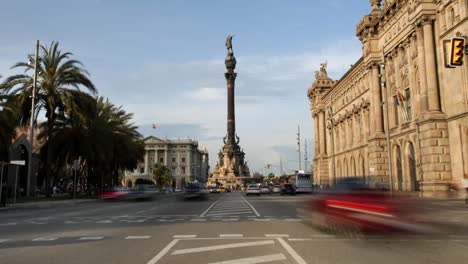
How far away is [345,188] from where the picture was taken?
11.4m

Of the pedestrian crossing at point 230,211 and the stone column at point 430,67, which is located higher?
the stone column at point 430,67

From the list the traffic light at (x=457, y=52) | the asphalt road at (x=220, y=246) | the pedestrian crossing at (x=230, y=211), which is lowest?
the pedestrian crossing at (x=230, y=211)

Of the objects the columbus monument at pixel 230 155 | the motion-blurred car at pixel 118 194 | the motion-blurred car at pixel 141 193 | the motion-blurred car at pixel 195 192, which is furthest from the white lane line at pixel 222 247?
the columbus monument at pixel 230 155

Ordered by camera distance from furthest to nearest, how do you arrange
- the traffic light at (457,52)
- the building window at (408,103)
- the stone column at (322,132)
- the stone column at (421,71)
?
the stone column at (322,132) < the building window at (408,103) < the stone column at (421,71) < the traffic light at (457,52)

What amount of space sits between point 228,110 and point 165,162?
67.8 meters

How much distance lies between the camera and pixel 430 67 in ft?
121

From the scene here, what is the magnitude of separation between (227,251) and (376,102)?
45930mm

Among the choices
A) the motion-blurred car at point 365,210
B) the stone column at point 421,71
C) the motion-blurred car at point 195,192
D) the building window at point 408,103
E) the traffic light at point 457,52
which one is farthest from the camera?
the building window at point 408,103

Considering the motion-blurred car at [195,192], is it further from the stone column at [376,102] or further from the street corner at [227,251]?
the street corner at [227,251]

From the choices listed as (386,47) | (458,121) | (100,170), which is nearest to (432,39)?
(458,121)

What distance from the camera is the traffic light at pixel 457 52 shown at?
43.0 feet

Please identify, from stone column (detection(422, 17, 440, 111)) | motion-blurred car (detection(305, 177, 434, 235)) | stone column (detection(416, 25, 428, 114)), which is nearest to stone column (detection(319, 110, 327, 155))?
stone column (detection(416, 25, 428, 114))

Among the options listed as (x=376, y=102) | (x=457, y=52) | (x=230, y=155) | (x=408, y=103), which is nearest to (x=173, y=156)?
(x=230, y=155)

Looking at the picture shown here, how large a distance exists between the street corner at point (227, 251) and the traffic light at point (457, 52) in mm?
7944
